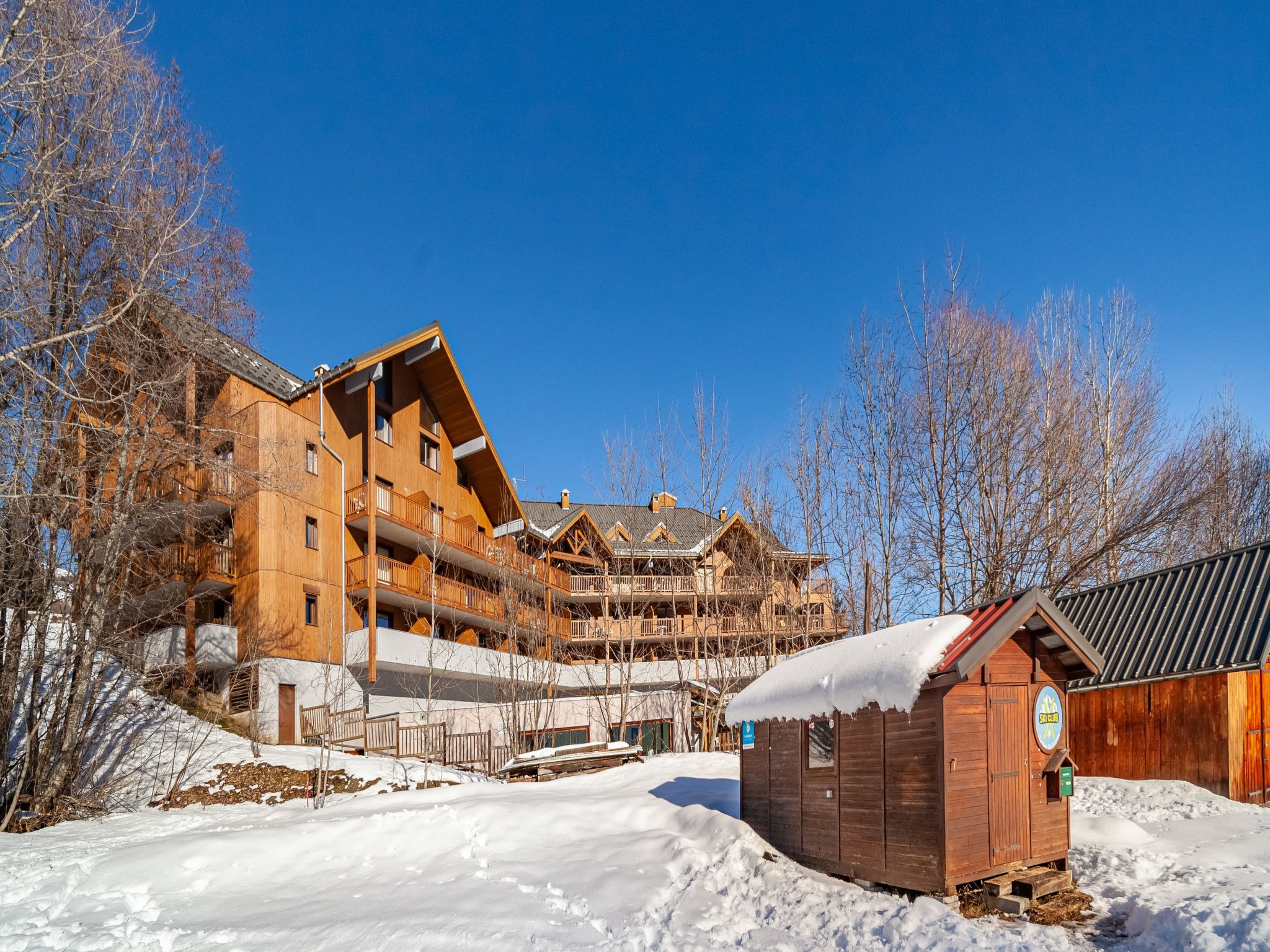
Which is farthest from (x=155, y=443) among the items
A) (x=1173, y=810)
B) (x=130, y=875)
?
(x=1173, y=810)

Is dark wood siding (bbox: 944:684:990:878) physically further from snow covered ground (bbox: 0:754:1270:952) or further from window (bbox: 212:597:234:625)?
window (bbox: 212:597:234:625)

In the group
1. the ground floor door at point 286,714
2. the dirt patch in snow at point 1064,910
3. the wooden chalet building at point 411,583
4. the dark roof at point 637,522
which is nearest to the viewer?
the dirt patch in snow at point 1064,910

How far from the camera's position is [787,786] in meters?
11.6

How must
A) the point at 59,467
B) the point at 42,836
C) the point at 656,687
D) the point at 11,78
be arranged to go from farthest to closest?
1. the point at 656,687
2. the point at 59,467
3. the point at 42,836
4. the point at 11,78

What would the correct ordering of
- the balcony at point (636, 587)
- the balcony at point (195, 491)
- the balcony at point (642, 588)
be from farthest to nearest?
the balcony at point (636, 587) → the balcony at point (642, 588) → the balcony at point (195, 491)

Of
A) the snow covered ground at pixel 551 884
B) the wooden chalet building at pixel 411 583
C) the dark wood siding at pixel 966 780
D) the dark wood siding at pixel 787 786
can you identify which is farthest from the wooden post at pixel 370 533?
the dark wood siding at pixel 966 780

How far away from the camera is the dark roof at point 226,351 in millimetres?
16109

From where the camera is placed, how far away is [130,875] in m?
10.0

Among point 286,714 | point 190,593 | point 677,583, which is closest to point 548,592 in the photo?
point 677,583

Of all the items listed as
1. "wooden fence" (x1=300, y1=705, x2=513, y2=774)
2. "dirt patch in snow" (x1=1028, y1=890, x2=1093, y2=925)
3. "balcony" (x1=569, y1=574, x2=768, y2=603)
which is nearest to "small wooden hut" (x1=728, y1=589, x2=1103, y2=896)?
"dirt patch in snow" (x1=1028, y1=890, x2=1093, y2=925)

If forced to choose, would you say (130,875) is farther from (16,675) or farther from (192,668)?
(192,668)

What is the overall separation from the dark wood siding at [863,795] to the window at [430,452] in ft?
80.2

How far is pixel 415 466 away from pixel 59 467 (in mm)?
18039

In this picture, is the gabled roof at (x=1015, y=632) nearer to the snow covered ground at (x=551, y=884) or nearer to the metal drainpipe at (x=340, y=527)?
the snow covered ground at (x=551, y=884)
